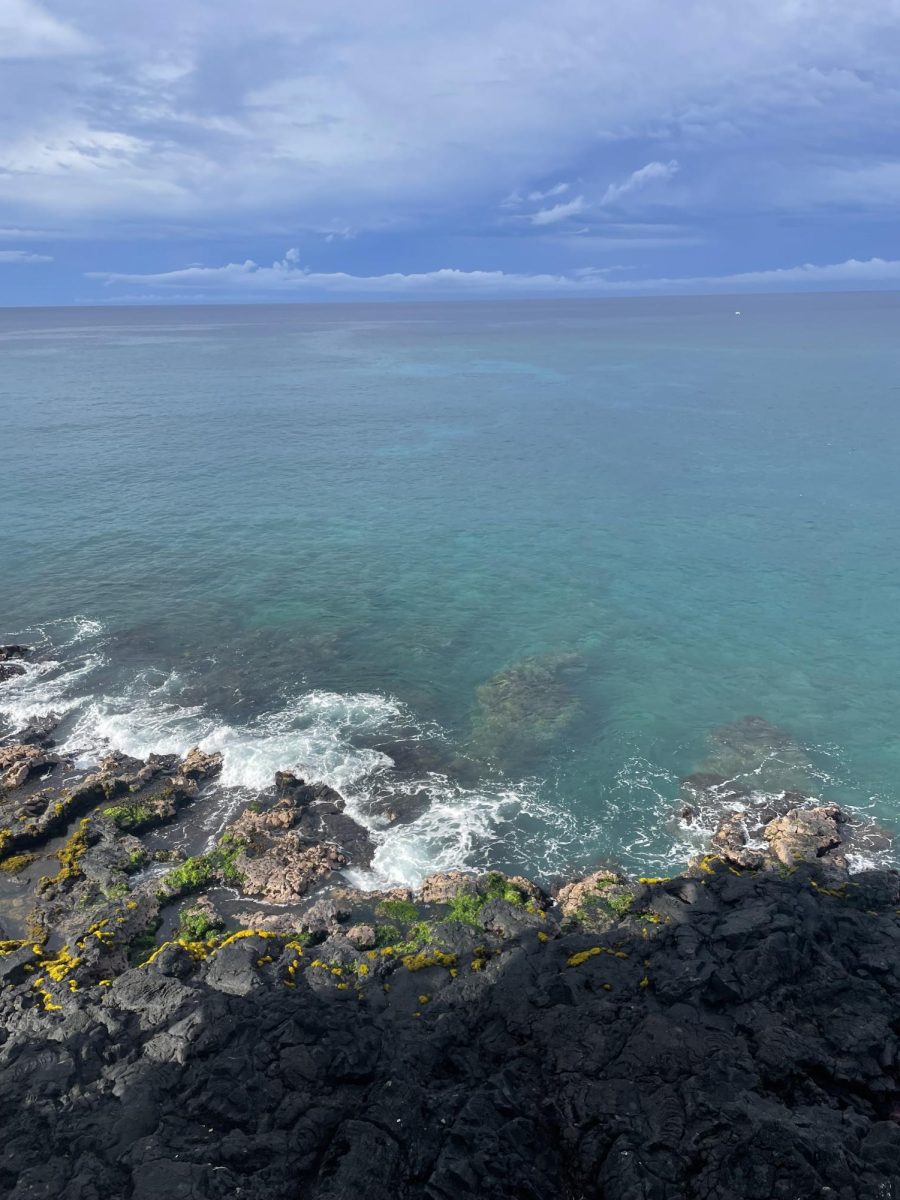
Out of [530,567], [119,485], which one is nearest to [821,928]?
[530,567]

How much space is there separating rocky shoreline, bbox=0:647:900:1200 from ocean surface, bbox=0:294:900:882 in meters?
4.95

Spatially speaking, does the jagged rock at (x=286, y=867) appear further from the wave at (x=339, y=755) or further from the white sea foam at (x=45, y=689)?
the white sea foam at (x=45, y=689)

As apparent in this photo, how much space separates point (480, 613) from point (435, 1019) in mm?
37898

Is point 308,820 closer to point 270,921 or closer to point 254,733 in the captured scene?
point 270,921

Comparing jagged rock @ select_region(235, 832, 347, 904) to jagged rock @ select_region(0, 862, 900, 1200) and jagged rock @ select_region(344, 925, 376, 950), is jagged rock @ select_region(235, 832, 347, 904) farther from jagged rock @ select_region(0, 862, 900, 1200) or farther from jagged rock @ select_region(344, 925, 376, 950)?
jagged rock @ select_region(0, 862, 900, 1200)

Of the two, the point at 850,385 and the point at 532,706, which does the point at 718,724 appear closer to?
the point at 532,706

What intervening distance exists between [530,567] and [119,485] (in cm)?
5425

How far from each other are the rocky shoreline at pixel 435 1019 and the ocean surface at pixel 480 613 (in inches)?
195

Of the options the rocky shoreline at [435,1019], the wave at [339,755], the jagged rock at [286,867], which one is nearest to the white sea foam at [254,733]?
the wave at [339,755]

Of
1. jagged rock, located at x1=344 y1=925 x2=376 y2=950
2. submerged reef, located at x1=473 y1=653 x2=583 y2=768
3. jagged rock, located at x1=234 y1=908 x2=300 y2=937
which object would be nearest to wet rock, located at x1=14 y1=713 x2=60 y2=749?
jagged rock, located at x1=234 y1=908 x2=300 y2=937

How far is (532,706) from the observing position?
169ft

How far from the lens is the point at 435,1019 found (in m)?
28.4

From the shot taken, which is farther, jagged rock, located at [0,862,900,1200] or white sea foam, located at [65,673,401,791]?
white sea foam, located at [65,673,401,791]

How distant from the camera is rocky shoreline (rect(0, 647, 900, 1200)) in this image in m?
21.9
